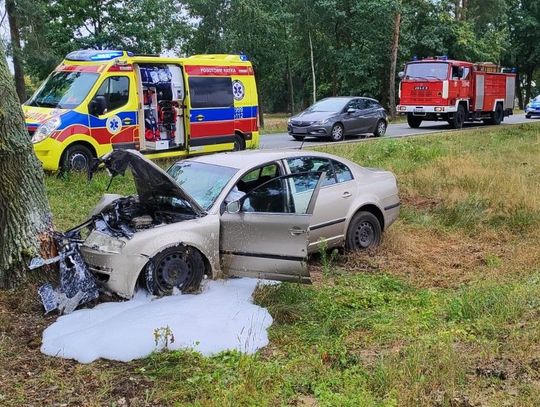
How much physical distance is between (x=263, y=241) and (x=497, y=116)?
24.0 m

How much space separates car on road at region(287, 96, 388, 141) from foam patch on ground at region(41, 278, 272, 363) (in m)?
14.3

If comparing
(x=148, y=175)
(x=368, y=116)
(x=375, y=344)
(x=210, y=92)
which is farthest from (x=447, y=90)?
(x=375, y=344)

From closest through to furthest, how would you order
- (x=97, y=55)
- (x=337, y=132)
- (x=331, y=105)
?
1. (x=97, y=55)
2. (x=337, y=132)
3. (x=331, y=105)

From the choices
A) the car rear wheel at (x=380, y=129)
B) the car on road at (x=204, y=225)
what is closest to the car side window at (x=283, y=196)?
the car on road at (x=204, y=225)

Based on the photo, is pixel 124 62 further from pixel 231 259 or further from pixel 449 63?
pixel 449 63

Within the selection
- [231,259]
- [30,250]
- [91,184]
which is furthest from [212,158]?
[91,184]

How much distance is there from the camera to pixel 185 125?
13.2 m

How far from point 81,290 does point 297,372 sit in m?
2.24

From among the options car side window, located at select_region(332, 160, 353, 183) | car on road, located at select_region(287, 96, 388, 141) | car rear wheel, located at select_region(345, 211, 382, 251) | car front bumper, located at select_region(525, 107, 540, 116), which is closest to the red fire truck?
car on road, located at select_region(287, 96, 388, 141)

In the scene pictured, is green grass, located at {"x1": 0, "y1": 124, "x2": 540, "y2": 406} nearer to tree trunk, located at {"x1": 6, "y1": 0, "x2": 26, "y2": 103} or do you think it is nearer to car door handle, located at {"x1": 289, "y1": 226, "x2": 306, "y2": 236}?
car door handle, located at {"x1": 289, "y1": 226, "x2": 306, "y2": 236}

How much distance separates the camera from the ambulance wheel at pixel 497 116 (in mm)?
26531

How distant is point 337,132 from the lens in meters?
19.6

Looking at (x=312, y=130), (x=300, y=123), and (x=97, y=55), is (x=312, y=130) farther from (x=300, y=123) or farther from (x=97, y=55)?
(x=97, y=55)

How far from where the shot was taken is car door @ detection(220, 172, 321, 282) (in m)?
5.65
